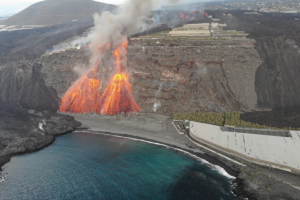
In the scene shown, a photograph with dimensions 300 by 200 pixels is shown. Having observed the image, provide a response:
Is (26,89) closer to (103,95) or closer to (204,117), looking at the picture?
(103,95)

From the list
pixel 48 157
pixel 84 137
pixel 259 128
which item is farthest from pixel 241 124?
pixel 48 157

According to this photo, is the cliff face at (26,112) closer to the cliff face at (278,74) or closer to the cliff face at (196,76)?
the cliff face at (196,76)

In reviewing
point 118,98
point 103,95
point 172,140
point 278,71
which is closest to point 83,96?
point 103,95

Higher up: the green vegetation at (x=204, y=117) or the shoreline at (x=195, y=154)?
the green vegetation at (x=204, y=117)

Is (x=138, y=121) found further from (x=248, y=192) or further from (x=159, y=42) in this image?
(x=248, y=192)

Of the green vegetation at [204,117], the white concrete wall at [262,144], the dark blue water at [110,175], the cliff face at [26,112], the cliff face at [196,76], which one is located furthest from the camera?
the cliff face at [196,76]

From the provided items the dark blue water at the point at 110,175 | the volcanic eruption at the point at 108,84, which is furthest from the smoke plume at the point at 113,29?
the dark blue water at the point at 110,175
